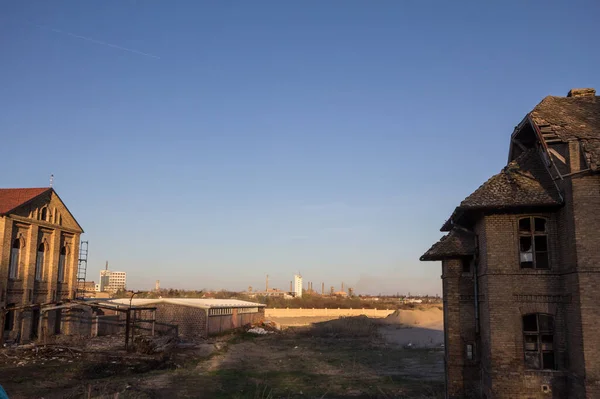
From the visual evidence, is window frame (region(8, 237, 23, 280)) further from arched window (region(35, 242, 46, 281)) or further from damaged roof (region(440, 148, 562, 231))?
damaged roof (region(440, 148, 562, 231))

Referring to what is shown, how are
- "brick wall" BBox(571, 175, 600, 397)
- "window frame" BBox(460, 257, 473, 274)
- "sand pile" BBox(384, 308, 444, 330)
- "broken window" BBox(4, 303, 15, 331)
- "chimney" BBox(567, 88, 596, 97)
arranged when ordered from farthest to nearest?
1. "sand pile" BBox(384, 308, 444, 330)
2. "broken window" BBox(4, 303, 15, 331)
3. "chimney" BBox(567, 88, 596, 97)
4. "window frame" BBox(460, 257, 473, 274)
5. "brick wall" BBox(571, 175, 600, 397)

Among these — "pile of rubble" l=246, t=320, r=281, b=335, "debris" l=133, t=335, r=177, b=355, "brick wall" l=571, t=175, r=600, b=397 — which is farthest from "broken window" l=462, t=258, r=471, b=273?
"pile of rubble" l=246, t=320, r=281, b=335

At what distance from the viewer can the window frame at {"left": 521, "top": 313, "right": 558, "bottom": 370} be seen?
1566 cm

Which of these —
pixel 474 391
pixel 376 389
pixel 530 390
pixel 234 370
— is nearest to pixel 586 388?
pixel 530 390

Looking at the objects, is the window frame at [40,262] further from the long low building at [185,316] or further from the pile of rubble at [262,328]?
the pile of rubble at [262,328]

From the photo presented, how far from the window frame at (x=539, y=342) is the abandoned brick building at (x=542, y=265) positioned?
0.09ft

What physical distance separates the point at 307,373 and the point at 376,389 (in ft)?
20.1

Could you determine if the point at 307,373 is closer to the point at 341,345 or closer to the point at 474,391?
the point at 474,391

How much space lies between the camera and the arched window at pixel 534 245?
16.2 m

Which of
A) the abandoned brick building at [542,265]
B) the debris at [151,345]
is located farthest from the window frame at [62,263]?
the abandoned brick building at [542,265]

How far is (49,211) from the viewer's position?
34438 millimetres

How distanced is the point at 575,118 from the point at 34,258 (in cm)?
2999

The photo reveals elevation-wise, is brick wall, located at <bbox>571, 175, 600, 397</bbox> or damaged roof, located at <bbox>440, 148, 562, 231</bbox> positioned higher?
damaged roof, located at <bbox>440, 148, 562, 231</bbox>

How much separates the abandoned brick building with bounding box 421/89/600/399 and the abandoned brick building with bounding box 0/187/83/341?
82.7ft
